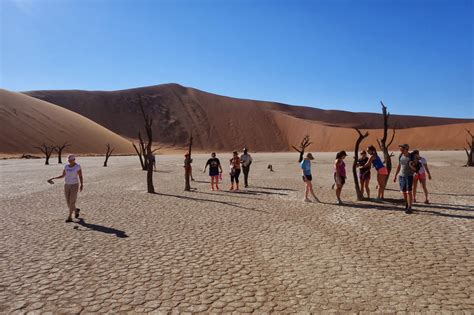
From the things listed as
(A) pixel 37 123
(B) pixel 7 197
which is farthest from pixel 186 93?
(B) pixel 7 197

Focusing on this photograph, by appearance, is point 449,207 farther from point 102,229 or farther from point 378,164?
point 102,229

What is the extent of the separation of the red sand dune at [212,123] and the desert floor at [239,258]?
247 ft

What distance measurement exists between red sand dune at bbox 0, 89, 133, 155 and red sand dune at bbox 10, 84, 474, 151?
19.2 meters

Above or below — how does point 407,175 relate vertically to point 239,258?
above

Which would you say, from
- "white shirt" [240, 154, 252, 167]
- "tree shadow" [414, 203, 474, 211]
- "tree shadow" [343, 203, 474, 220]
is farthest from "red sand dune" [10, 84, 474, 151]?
"tree shadow" [343, 203, 474, 220]

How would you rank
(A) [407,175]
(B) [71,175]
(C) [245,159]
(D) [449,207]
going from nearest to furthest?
(B) [71,175] < (A) [407,175] < (D) [449,207] < (C) [245,159]

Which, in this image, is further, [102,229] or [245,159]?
[245,159]

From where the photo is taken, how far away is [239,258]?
6602 millimetres

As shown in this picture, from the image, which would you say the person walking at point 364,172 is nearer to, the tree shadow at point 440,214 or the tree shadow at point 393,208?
the tree shadow at point 393,208

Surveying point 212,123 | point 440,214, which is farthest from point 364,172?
point 212,123

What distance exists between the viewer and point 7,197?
1410 cm

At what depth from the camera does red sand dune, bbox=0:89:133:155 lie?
57.8 metres

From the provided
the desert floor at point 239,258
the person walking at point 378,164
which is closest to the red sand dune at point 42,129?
the desert floor at point 239,258

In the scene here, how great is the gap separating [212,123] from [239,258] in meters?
92.5
